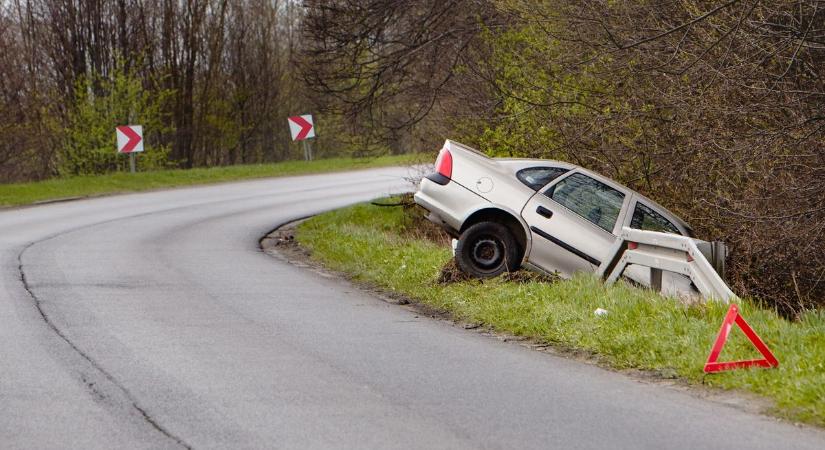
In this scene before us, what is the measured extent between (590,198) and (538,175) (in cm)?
66

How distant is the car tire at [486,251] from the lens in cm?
1248

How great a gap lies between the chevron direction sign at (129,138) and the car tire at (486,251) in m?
21.6

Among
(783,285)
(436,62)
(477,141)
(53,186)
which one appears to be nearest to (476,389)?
(783,285)

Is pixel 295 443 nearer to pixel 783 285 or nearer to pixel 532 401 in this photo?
pixel 532 401

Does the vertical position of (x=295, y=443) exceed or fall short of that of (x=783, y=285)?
it exceeds it

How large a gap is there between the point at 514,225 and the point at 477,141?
7.55 meters

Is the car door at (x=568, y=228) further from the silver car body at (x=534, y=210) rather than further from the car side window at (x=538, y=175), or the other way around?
the car side window at (x=538, y=175)

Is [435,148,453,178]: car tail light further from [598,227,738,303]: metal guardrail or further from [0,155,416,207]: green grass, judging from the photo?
[0,155,416,207]: green grass

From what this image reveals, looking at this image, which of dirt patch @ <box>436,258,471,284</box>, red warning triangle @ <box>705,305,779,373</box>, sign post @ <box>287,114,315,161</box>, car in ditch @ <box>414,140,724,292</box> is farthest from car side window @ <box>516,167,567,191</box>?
sign post @ <box>287,114,315,161</box>

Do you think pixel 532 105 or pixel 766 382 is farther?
pixel 532 105

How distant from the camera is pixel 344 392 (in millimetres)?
7199

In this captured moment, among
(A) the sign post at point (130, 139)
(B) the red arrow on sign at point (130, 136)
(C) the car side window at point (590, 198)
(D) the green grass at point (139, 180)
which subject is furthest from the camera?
(B) the red arrow on sign at point (130, 136)

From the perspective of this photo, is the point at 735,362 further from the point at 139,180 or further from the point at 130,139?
the point at 130,139

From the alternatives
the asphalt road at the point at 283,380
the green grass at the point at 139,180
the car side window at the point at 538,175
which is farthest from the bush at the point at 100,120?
the car side window at the point at 538,175
